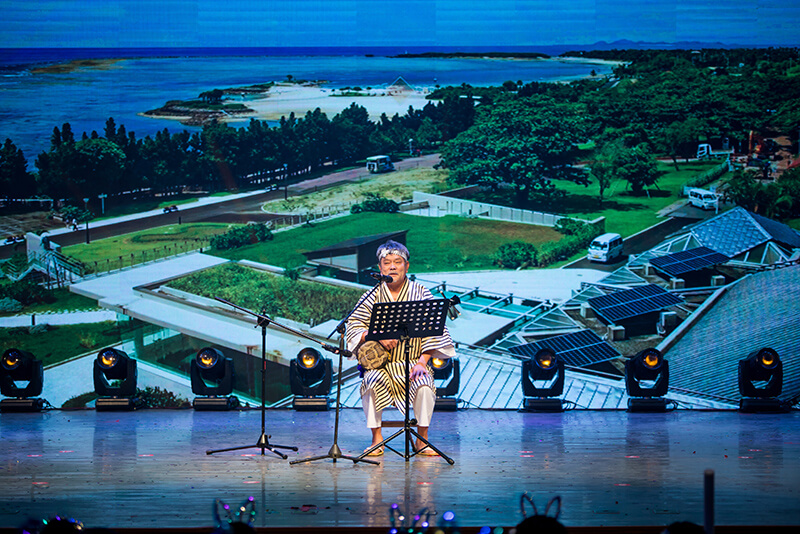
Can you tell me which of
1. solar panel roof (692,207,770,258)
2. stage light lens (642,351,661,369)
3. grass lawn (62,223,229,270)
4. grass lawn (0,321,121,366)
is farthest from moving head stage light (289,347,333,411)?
solar panel roof (692,207,770,258)

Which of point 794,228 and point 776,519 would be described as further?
point 794,228

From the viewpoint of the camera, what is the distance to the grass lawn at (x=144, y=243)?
362 inches

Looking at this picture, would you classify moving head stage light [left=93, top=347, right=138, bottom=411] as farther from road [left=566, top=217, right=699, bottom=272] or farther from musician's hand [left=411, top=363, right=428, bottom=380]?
road [left=566, top=217, right=699, bottom=272]

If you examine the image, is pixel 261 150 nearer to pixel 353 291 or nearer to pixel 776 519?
pixel 353 291

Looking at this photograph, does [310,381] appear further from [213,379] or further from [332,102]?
[332,102]

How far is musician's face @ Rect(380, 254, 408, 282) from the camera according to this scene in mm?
4980

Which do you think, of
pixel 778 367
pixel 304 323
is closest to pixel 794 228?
pixel 778 367

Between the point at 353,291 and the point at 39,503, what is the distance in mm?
5081

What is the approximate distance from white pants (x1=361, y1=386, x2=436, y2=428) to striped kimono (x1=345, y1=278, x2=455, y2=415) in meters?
0.03

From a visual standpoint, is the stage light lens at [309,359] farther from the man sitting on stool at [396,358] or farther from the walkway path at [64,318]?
the walkway path at [64,318]

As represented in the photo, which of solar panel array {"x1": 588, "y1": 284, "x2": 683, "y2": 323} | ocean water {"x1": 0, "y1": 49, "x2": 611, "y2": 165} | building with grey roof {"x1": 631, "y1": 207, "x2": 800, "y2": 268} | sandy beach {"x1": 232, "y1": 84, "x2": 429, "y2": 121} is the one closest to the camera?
solar panel array {"x1": 588, "y1": 284, "x2": 683, "y2": 323}

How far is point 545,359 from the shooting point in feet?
21.6

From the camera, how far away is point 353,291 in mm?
8938

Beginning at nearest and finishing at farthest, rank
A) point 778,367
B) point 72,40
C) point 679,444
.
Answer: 1. point 679,444
2. point 778,367
3. point 72,40
